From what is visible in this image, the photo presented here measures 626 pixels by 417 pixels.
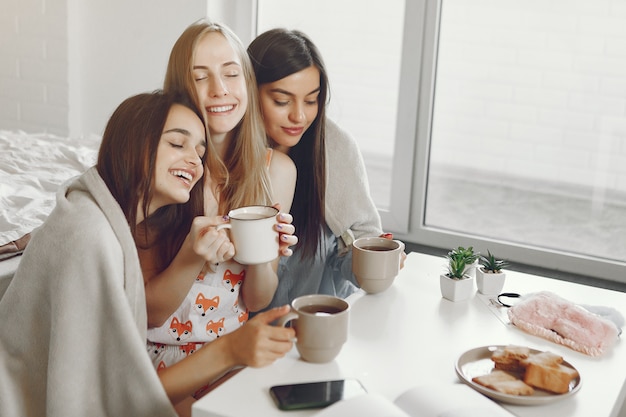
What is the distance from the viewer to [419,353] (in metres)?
1.38

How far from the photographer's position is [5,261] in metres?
1.87

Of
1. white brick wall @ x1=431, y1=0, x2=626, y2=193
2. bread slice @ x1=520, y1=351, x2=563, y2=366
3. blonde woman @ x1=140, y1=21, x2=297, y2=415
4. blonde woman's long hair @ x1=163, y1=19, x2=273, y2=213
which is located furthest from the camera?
white brick wall @ x1=431, y1=0, x2=626, y2=193

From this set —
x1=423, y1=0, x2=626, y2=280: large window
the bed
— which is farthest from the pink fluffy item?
x1=423, y1=0, x2=626, y2=280: large window

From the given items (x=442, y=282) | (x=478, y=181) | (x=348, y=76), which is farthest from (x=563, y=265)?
(x=442, y=282)

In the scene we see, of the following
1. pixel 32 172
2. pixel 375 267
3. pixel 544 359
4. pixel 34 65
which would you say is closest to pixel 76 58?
pixel 34 65

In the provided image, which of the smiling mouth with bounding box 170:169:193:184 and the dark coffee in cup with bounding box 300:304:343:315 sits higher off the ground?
the smiling mouth with bounding box 170:169:193:184

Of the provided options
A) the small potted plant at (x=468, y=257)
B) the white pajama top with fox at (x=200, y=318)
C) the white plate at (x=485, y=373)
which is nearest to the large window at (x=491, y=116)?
the small potted plant at (x=468, y=257)

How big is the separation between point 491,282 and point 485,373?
1.28ft

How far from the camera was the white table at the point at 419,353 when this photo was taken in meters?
1.20

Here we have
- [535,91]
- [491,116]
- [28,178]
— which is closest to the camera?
[28,178]

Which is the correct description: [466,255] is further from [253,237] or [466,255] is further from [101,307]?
[101,307]

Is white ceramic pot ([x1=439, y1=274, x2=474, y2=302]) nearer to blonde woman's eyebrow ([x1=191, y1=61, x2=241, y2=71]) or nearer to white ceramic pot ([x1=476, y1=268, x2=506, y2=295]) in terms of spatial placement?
white ceramic pot ([x1=476, y1=268, x2=506, y2=295])

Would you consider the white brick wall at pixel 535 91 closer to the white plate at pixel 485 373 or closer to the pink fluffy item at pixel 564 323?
the pink fluffy item at pixel 564 323

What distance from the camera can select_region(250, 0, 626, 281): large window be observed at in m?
2.99
